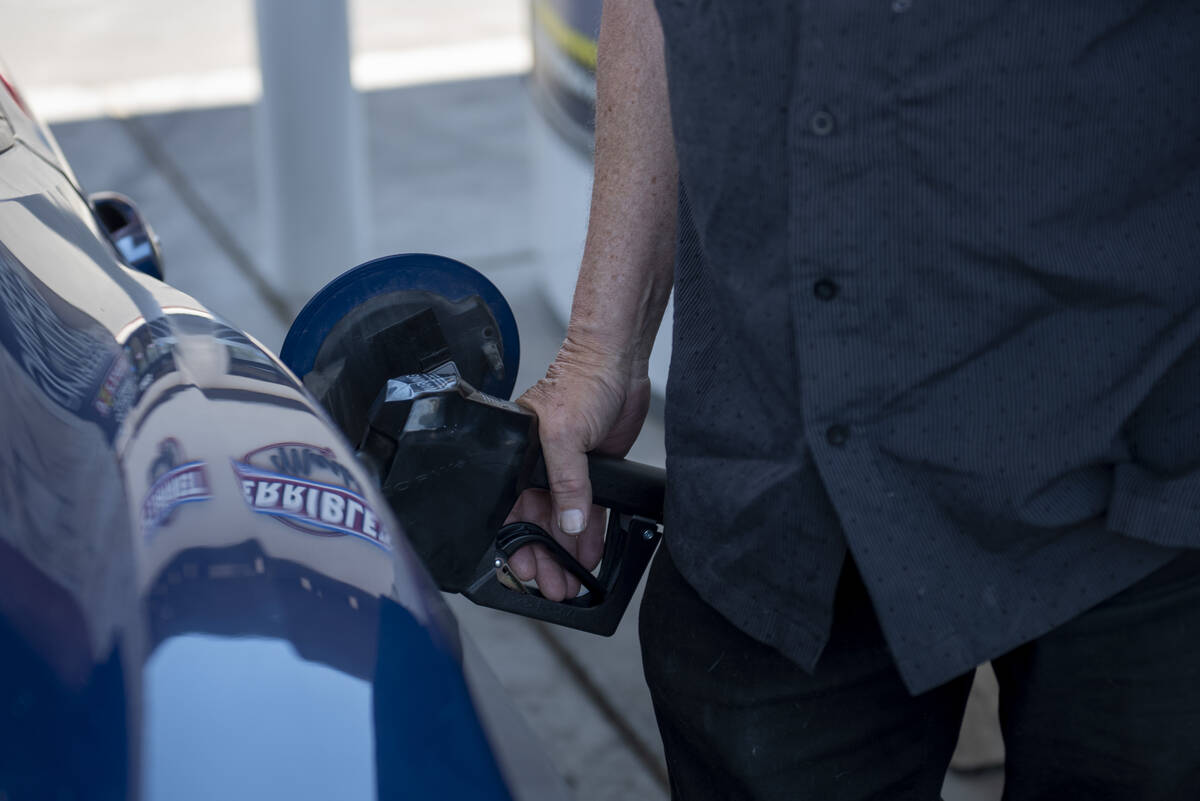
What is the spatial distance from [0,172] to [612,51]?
68 centimetres

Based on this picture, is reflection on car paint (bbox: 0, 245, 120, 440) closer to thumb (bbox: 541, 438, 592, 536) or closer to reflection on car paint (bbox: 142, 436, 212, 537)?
reflection on car paint (bbox: 142, 436, 212, 537)

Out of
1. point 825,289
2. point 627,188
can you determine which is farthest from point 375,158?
point 825,289

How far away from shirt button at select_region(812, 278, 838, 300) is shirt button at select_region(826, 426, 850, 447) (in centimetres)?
11

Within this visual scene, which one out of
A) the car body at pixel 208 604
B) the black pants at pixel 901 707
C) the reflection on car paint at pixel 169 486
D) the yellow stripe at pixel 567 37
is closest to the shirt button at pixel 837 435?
the black pants at pixel 901 707

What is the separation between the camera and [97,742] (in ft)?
2.62

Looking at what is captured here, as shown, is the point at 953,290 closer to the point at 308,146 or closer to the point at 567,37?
the point at 567,37

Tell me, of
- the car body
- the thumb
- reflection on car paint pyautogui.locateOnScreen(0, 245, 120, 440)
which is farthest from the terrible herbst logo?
the thumb

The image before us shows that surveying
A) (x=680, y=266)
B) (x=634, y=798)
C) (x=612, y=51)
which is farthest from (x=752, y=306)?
(x=634, y=798)

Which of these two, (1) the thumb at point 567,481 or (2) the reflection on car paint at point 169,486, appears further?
(1) the thumb at point 567,481

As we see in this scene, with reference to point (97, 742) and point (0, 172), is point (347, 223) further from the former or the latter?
point (97, 742)

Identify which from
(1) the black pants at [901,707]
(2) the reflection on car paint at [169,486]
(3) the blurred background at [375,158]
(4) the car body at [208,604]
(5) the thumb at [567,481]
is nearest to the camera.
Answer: (4) the car body at [208,604]

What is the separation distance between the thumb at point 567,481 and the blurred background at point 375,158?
114 centimetres

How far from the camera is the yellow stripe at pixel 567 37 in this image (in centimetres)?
342

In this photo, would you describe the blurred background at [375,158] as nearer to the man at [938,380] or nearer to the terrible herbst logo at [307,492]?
the man at [938,380]
